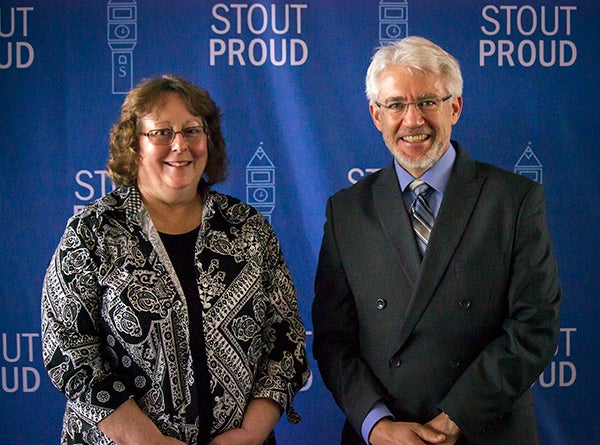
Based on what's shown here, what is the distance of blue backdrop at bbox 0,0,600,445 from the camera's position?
2867 mm

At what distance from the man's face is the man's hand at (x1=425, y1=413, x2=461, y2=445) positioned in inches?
26.7

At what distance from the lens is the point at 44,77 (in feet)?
9.46

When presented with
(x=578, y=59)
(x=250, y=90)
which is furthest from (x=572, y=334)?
(x=250, y=90)

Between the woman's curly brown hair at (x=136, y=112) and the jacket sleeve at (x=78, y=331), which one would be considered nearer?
the jacket sleeve at (x=78, y=331)

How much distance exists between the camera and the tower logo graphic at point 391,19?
9.43 ft

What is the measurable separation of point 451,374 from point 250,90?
1401 millimetres

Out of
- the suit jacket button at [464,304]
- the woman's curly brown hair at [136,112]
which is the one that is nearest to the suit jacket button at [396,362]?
the suit jacket button at [464,304]

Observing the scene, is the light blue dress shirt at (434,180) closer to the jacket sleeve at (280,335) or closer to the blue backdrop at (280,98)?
the jacket sleeve at (280,335)

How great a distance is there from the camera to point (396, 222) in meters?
2.06

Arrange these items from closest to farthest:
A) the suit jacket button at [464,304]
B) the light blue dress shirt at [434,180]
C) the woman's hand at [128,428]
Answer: the woman's hand at [128,428] → the suit jacket button at [464,304] → the light blue dress shirt at [434,180]

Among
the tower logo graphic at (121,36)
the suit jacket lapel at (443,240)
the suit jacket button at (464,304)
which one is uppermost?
the tower logo graphic at (121,36)

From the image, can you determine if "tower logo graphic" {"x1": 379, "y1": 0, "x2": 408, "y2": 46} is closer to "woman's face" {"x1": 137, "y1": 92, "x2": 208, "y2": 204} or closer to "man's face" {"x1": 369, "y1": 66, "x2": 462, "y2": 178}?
"man's face" {"x1": 369, "y1": 66, "x2": 462, "y2": 178}

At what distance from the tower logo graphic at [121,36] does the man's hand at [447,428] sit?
1744 mm

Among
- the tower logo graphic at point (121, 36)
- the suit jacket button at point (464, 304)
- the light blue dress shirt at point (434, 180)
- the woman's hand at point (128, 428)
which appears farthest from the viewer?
the tower logo graphic at point (121, 36)
